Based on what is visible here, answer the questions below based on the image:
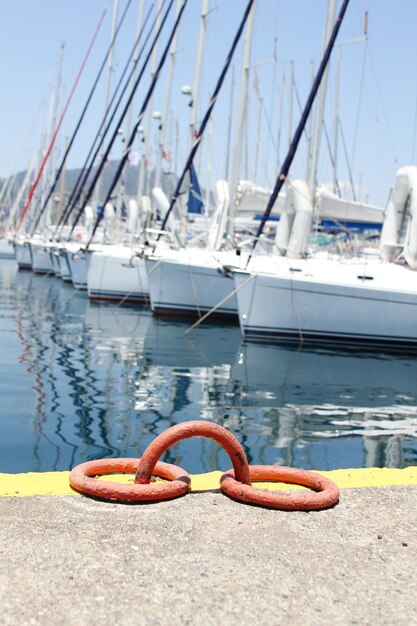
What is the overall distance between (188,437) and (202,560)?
997 millimetres

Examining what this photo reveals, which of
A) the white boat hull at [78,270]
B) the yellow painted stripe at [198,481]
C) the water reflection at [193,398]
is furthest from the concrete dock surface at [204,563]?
the white boat hull at [78,270]

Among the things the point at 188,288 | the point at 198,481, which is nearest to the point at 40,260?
the point at 188,288

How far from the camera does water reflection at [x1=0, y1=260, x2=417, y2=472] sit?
8078mm

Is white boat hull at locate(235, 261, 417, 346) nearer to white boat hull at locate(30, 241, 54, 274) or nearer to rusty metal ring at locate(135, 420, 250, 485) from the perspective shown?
rusty metal ring at locate(135, 420, 250, 485)

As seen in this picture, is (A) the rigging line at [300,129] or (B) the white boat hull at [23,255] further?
(B) the white boat hull at [23,255]

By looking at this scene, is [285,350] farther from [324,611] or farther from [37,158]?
[37,158]

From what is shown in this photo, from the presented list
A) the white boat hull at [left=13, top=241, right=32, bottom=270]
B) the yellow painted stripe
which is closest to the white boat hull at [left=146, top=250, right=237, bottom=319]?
the yellow painted stripe

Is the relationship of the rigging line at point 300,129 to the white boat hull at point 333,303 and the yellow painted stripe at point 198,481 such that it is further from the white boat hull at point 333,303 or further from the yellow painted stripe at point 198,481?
the yellow painted stripe at point 198,481

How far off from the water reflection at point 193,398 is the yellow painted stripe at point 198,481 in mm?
2160

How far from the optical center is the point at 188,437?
4535mm

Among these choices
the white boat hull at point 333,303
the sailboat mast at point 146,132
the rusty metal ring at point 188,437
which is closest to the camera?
the rusty metal ring at point 188,437

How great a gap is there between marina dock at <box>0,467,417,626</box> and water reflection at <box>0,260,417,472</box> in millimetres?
2882

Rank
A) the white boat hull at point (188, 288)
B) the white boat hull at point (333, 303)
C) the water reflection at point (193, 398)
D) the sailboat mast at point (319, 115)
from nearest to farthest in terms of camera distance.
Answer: the water reflection at point (193, 398) → the white boat hull at point (333, 303) → the sailboat mast at point (319, 115) → the white boat hull at point (188, 288)

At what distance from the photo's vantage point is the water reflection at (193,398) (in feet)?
26.5
